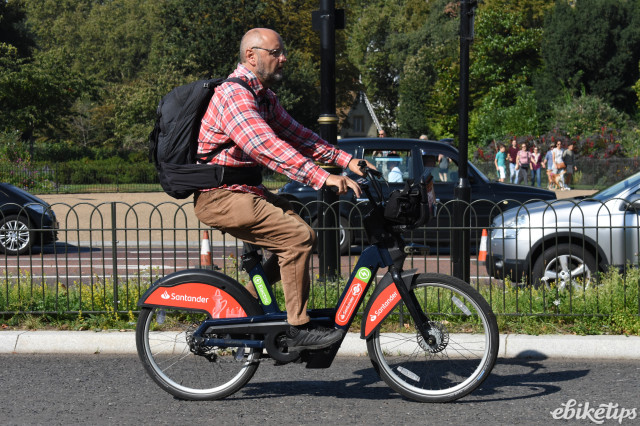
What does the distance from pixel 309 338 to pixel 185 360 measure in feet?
2.49

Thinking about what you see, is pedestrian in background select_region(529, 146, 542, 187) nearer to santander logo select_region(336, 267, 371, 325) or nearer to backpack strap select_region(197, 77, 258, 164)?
santander logo select_region(336, 267, 371, 325)

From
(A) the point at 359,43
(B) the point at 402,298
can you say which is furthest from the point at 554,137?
(A) the point at 359,43

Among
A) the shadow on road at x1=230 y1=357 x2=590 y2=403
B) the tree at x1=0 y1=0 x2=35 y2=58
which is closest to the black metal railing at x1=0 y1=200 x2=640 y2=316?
the shadow on road at x1=230 y1=357 x2=590 y2=403

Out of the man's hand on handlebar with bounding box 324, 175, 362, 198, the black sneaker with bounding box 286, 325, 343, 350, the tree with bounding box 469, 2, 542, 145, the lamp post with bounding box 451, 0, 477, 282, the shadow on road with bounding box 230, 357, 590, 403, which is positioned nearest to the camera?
the man's hand on handlebar with bounding box 324, 175, 362, 198

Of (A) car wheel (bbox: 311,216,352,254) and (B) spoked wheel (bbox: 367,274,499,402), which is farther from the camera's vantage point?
(A) car wheel (bbox: 311,216,352,254)

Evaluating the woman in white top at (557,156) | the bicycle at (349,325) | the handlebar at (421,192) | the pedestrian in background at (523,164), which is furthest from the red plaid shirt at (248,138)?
the woman in white top at (557,156)

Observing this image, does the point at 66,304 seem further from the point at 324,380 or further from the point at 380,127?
the point at 380,127

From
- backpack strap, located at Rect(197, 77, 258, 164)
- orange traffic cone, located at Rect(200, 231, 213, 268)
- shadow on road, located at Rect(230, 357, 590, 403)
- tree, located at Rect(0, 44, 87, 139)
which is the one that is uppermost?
tree, located at Rect(0, 44, 87, 139)

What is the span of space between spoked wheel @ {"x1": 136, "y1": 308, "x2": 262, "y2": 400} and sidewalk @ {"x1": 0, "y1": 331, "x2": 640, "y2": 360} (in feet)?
4.84

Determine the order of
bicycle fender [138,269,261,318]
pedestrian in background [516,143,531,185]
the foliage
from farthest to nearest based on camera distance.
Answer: the foliage
pedestrian in background [516,143,531,185]
bicycle fender [138,269,261,318]

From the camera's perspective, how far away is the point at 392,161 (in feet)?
44.1

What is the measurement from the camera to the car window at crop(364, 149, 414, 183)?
44.1 ft

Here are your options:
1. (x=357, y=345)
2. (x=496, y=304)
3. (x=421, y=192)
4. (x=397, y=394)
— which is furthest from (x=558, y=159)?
(x=421, y=192)

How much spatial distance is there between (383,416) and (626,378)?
1746mm
